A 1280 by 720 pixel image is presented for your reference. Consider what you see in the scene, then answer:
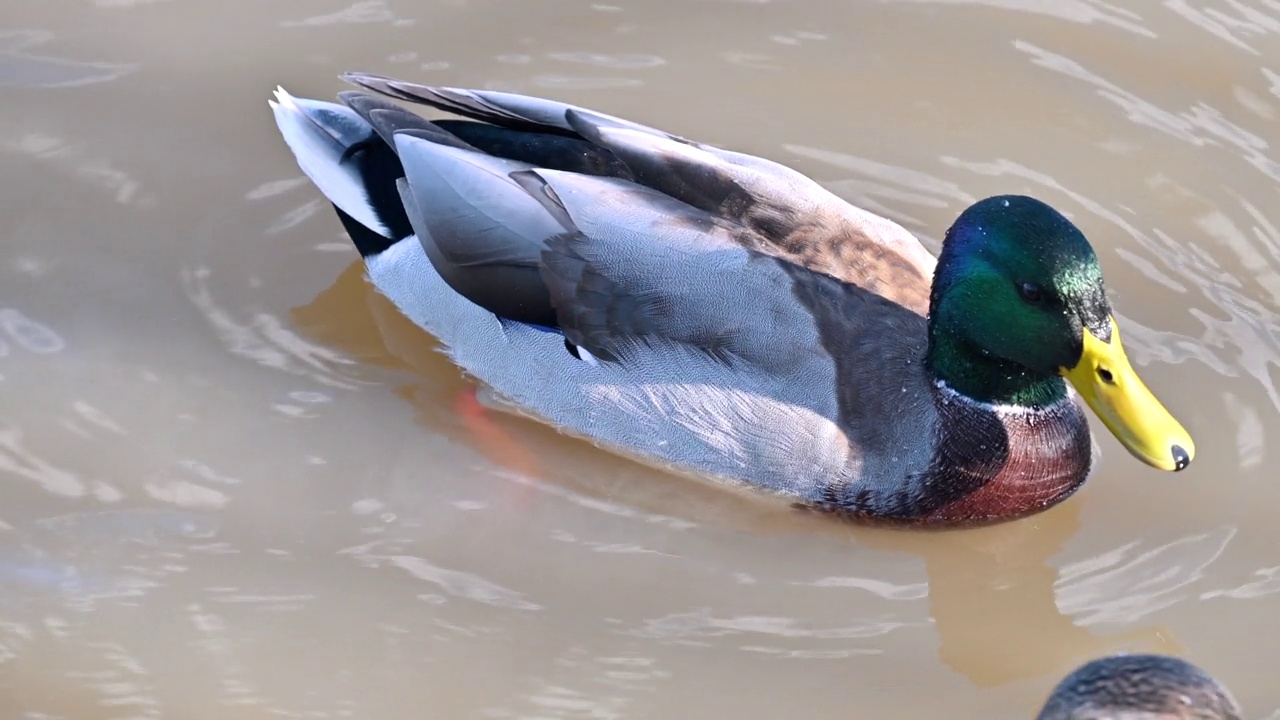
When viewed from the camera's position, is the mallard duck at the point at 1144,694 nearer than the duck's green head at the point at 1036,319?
Yes

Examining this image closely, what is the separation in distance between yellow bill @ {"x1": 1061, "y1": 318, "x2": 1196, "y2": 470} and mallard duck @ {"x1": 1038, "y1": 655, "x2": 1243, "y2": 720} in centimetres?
134

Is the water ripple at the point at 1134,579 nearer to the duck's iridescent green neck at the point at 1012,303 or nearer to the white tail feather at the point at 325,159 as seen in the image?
Result: the duck's iridescent green neck at the point at 1012,303

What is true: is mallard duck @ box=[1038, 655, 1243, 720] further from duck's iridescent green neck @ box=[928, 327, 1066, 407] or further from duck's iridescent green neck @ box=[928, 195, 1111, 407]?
duck's iridescent green neck @ box=[928, 327, 1066, 407]

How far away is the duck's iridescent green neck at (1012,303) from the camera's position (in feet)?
16.6

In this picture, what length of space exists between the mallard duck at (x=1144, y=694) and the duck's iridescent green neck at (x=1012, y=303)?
153 centimetres

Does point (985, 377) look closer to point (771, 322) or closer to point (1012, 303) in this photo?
point (1012, 303)

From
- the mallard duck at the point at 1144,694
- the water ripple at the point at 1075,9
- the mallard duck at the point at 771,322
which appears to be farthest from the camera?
the water ripple at the point at 1075,9

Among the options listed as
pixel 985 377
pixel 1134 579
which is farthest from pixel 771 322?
pixel 1134 579

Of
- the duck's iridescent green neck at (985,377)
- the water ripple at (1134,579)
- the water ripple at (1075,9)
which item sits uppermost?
the water ripple at (1075,9)

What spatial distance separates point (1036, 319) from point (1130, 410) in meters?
0.39

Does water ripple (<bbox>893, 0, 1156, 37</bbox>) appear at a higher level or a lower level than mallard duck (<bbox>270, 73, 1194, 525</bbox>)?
higher

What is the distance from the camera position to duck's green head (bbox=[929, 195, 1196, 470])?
505 centimetres

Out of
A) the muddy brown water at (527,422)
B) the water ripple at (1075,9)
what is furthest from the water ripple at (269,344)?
the water ripple at (1075,9)

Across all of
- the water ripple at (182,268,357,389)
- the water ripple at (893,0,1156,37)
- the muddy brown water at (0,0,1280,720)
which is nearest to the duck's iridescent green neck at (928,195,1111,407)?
the muddy brown water at (0,0,1280,720)
